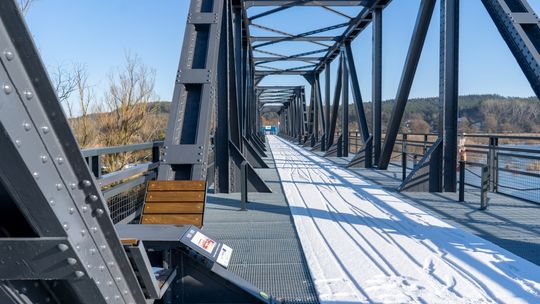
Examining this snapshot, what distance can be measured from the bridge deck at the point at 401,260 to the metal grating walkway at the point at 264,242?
0.13 m

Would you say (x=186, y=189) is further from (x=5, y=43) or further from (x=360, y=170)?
(x=360, y=170)

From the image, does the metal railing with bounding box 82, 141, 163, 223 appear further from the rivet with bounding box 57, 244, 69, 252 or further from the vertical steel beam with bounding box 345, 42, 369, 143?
the vertical steel beam with bounding box 345, 42, 369, 143

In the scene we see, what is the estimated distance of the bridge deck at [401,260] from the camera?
311 centimetres

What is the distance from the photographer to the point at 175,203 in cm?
373

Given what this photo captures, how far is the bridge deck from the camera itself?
3.11 m

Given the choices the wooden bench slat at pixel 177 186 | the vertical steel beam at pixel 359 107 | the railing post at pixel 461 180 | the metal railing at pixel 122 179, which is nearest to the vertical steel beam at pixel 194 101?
the metal railing at pixel 122 179

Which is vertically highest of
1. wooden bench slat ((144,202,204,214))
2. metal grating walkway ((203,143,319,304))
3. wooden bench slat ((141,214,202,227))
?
wooden bench slat ((144,202,204,214))

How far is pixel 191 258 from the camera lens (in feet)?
8.59

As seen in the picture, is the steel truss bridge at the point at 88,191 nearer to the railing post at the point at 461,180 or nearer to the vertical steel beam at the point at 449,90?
the vertical steel beam at the point at 449,90

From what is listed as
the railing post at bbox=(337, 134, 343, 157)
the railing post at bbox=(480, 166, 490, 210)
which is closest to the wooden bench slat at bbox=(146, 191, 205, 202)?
the railing post at bbox=(480, 166, 490, 210)

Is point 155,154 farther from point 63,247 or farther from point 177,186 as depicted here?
point 63,247

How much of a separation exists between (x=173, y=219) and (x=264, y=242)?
126cm

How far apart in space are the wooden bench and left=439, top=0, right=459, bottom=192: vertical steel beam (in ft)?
17.2

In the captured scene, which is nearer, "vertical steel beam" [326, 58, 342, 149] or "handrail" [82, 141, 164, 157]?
"handrail" [82, 141, 164, 157]
